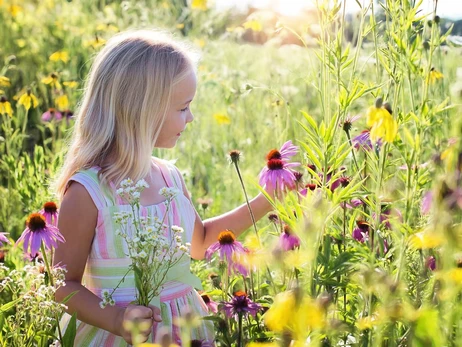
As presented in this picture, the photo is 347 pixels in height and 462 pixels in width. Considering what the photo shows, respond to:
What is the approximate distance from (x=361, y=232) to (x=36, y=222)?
0.67 m

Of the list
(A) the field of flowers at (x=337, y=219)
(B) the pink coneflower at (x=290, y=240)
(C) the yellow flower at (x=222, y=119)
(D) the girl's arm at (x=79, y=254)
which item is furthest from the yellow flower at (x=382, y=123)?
(C) the yellow flower at (x=222, y=119)

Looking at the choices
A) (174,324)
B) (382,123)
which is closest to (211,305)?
(174,324)

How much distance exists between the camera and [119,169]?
164cm

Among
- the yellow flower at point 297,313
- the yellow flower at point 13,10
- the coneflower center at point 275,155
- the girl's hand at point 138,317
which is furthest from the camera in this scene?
the yellow flower at point 13,10

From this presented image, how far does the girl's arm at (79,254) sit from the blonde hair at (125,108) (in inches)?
3.1

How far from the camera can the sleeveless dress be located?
157 centimetres

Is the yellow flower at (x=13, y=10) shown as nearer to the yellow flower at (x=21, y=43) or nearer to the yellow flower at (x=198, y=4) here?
the yellow flower at (x=21, y=43)

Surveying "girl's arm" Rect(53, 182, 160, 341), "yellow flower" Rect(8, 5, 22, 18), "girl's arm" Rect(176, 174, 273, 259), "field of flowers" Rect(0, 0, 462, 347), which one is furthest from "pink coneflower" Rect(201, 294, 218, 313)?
"yellow flower" Rect(8, 5, 22, 18)

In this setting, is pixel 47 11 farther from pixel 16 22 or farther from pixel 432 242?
pixel 432 242

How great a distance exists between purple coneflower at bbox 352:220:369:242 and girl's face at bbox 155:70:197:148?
1.56 feet

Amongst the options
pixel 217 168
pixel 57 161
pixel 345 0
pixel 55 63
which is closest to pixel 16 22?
pixel 55 63

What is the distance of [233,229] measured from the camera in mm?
1812

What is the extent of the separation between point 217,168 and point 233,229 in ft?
4.18

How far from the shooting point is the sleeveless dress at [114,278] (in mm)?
1569
